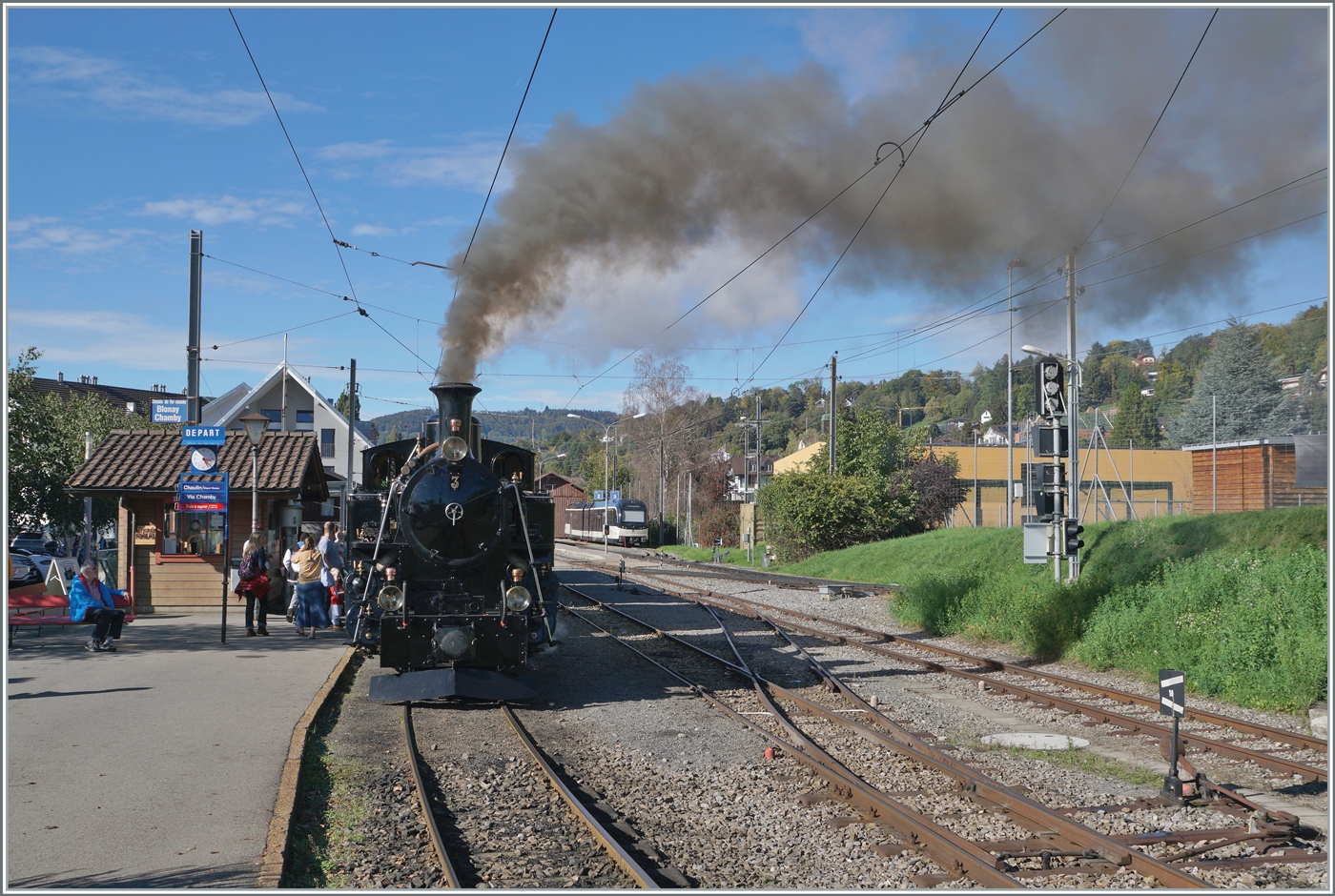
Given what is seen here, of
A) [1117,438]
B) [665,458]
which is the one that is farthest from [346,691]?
[1117,438]

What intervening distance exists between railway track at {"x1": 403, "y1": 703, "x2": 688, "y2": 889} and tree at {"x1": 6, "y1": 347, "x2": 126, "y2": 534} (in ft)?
63.4

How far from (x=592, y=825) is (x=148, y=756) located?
3534 mm

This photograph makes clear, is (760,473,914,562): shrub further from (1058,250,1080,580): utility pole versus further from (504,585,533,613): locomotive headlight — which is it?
(504,585,533,613): locomotive headlight

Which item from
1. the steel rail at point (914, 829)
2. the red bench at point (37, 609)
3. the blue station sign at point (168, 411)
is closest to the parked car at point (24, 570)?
the red bench at point (37, 609)

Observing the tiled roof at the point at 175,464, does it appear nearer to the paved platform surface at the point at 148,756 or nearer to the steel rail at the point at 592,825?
the paved platform surface at the point at 148,756

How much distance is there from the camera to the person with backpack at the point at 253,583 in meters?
13.5

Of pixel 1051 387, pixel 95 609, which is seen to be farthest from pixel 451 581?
pixel 1051 387

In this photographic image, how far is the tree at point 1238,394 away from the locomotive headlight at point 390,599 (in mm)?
36162

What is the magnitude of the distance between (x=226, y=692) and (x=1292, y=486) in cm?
2123

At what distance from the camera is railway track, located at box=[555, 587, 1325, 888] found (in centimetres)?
513

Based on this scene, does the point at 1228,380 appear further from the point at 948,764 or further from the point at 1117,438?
the point at 948,764

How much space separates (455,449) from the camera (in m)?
9.36

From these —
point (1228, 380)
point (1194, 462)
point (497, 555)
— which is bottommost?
point (497, 555)

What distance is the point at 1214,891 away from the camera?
4.56 metres
